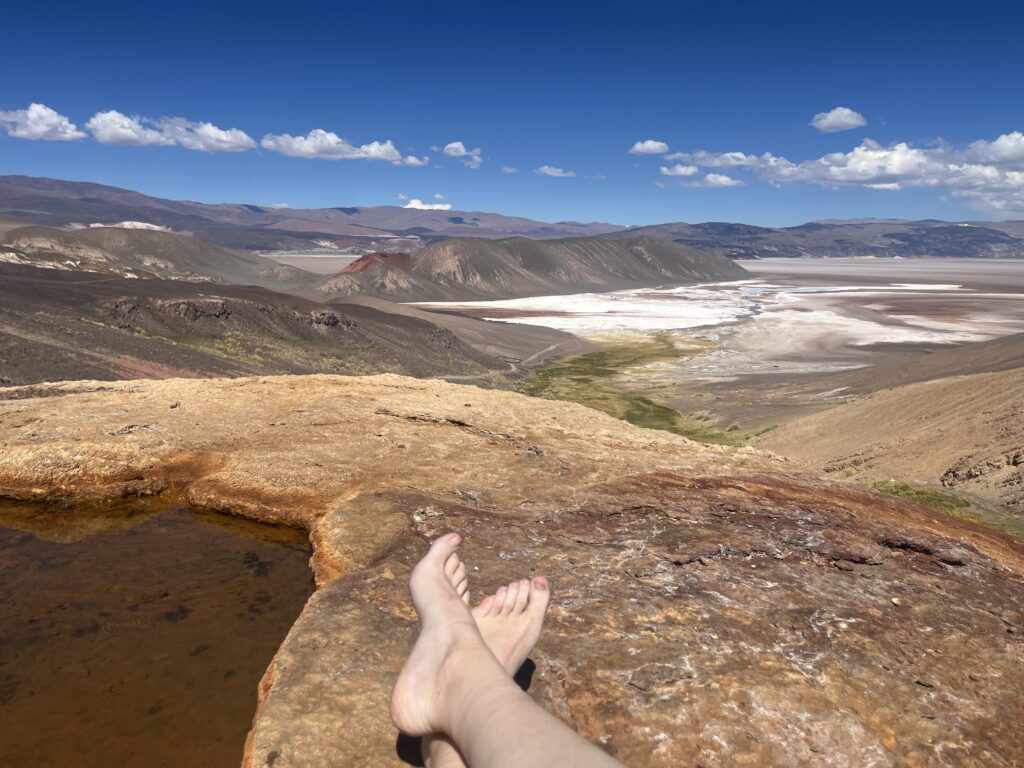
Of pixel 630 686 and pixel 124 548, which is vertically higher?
pixel 630 686

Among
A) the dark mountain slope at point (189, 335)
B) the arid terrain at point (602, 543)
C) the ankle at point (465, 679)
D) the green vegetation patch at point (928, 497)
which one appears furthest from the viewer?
the dark mountain slope at point (189, 335)

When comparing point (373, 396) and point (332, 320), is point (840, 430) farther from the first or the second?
point (332, 320)

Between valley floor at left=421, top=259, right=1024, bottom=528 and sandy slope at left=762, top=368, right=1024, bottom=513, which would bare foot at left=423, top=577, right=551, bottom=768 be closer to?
valley floor at left=421, top=259, right=1024, bottom=528

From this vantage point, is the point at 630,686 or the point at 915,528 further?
the point at 915,528

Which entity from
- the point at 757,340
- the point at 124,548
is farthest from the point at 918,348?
the point at 124,548

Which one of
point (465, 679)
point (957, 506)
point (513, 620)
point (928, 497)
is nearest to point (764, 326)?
point (928, 497)

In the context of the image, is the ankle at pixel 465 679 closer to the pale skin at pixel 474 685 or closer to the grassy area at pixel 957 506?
the pale skin at pixel 474 685

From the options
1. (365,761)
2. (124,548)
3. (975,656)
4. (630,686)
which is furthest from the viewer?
(124,548)

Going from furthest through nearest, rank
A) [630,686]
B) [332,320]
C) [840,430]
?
[332,320] → [840,430] → [630,686]

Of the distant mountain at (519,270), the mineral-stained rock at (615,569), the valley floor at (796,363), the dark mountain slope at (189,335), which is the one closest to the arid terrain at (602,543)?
the mineral-stained rock at (615,569)
